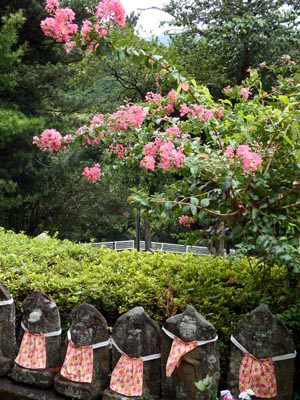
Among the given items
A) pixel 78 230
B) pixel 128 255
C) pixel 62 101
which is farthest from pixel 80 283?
pixel 78 230

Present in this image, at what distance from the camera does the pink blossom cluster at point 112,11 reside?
181cm

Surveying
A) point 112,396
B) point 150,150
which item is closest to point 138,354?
point 112,396

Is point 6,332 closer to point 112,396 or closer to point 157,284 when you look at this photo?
point 112,396

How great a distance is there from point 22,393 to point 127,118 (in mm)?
1218

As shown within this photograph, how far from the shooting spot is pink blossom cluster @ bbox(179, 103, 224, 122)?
1.92m

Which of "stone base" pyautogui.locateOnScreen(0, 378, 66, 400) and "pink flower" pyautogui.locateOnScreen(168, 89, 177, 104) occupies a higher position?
"pink flower" pyautogui.locateOnScreen(168, 89, 177, 104)

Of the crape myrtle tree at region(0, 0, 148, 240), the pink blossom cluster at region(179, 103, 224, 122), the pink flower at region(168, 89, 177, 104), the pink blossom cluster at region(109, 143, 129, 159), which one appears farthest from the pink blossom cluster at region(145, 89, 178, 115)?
the crape myrtle tree at region(0, 0, 148, 240)

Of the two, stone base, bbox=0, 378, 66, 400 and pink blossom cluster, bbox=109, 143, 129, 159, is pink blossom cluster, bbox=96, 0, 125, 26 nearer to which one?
pink blossom cluster, bbox=109, 143, 129, 159

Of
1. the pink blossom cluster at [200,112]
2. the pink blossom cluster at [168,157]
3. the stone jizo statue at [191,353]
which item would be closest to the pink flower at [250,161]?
the pink blossom cluster at [168,157]

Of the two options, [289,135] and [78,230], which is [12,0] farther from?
[289,135]

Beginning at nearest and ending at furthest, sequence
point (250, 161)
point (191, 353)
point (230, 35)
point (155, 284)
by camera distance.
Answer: point (250, 161), point (191, 353), point (155, 284), point (230, 35)

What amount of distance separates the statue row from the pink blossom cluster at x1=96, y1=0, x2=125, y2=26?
110cm

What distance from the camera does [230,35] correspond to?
5.90 metres

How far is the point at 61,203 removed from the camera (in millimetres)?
8266
